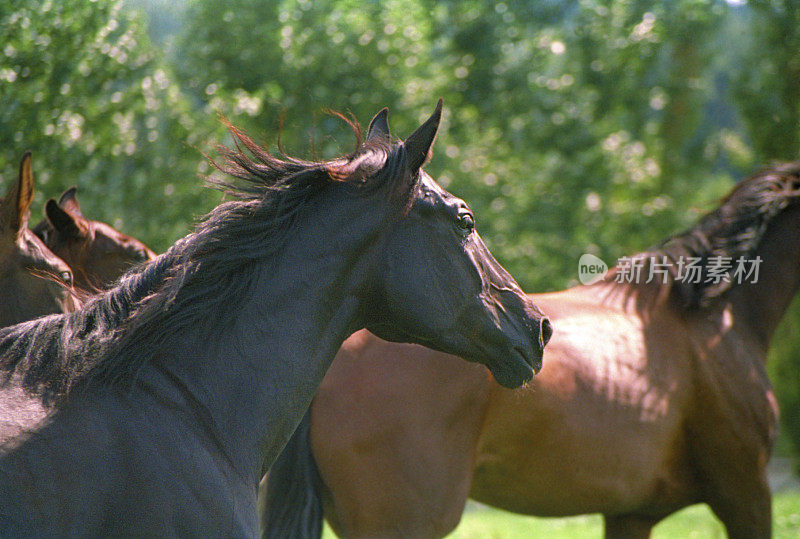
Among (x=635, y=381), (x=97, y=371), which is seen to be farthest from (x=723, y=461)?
(x=97, y=371)

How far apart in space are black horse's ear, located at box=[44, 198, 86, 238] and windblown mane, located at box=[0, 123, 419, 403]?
1.80m

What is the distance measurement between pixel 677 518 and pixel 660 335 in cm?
553

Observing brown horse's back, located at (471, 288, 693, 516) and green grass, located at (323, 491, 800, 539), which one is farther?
green grass, located at (323, 491, 800, 539)

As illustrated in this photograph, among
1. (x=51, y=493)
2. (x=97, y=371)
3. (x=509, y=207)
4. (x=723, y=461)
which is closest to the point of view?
(x=51, y=493)

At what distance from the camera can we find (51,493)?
68.6 inches

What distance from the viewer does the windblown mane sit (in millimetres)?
1975

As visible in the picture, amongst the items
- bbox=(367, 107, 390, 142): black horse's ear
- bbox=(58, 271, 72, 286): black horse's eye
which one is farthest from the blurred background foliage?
bbox=(58, 271, 72, 286): black horse's eye

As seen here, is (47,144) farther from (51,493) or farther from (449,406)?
(51,493)

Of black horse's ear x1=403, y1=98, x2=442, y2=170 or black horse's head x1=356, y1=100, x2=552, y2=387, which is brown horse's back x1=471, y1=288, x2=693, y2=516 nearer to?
black horse's head x1=356, y1=100, x2=552, y2=387

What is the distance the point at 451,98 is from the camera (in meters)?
12.4

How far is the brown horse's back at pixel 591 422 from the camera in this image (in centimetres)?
374

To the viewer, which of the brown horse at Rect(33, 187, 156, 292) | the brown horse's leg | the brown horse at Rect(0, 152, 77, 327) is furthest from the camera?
the brown horse's leg

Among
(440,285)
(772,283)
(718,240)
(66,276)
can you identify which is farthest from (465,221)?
(772,283)

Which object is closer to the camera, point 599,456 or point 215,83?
point 599,456
